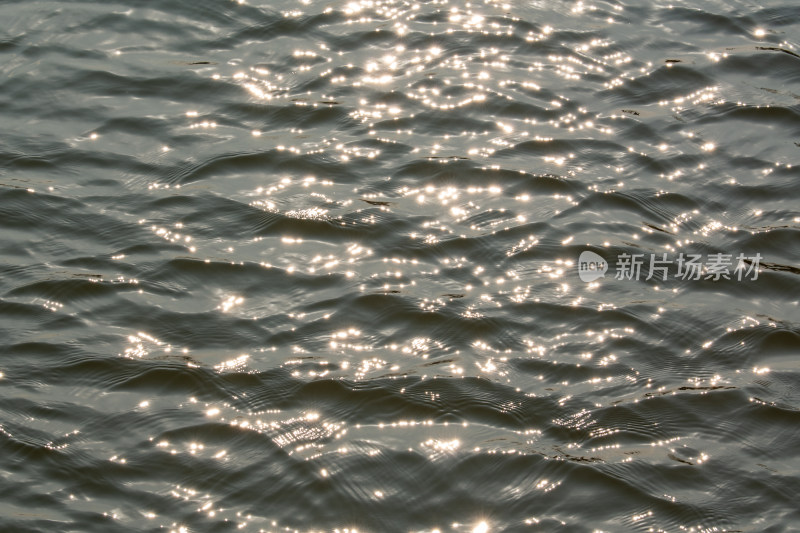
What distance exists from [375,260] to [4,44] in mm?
2657

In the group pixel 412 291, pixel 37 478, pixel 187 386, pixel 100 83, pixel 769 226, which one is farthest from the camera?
pixel 100 83

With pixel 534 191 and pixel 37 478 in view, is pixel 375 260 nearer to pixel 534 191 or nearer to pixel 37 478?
pixel 534 191

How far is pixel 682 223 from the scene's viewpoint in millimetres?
3951

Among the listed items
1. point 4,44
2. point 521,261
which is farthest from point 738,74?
point 4,44

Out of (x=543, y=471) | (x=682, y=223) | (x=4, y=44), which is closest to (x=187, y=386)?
(x=543, y=471)

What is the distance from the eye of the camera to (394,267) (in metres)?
3.65

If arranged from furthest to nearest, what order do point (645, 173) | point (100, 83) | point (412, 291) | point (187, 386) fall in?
point (100, 83) → point (645, 173) → point (412, 291) → point (187, 386)

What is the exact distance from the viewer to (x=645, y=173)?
4.22 metres

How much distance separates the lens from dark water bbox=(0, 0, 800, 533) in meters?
2.79

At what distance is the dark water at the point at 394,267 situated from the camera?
279cm

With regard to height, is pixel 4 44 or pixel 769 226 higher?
pixel 4 44

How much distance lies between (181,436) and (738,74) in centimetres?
357

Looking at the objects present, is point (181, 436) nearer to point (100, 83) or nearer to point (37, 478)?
point (37, 478)

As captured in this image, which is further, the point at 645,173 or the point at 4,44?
the point at 4,44
